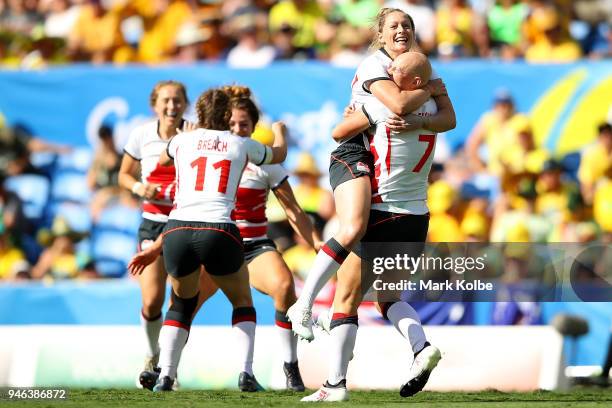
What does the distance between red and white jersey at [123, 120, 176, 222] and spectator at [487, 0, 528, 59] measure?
222 inches

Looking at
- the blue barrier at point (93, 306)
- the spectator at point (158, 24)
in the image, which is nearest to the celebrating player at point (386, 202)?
the blue barrier at point (93, 306)

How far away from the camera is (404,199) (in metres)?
6.83

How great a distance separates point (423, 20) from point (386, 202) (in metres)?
7.19

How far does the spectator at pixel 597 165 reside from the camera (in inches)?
475

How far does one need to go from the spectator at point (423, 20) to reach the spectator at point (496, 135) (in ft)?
4.19

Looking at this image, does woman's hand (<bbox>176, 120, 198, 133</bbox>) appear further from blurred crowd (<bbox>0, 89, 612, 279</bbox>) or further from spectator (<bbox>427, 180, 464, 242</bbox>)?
spectator (<bbox>427, 180, 464, 242</bbox>)

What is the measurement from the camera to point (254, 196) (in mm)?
8789

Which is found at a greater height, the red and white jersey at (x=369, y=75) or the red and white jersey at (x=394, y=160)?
the red and white jersey at (x=369, y=75)

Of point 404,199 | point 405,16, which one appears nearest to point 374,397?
point 404,199

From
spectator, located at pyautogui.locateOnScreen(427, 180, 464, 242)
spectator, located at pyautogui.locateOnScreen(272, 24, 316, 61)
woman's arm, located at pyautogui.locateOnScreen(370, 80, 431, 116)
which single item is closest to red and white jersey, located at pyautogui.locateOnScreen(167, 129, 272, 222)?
woman's arm, located at pyautogui.locateOnScreen(370, 80, 431, 116)

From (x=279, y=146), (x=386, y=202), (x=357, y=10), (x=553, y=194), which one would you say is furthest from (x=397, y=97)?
(x=357, y=10)

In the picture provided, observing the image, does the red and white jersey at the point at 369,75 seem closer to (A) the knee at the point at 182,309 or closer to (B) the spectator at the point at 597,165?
(A) the knee at the point at 182,309

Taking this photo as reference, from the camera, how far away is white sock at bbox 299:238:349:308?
6738 mm
